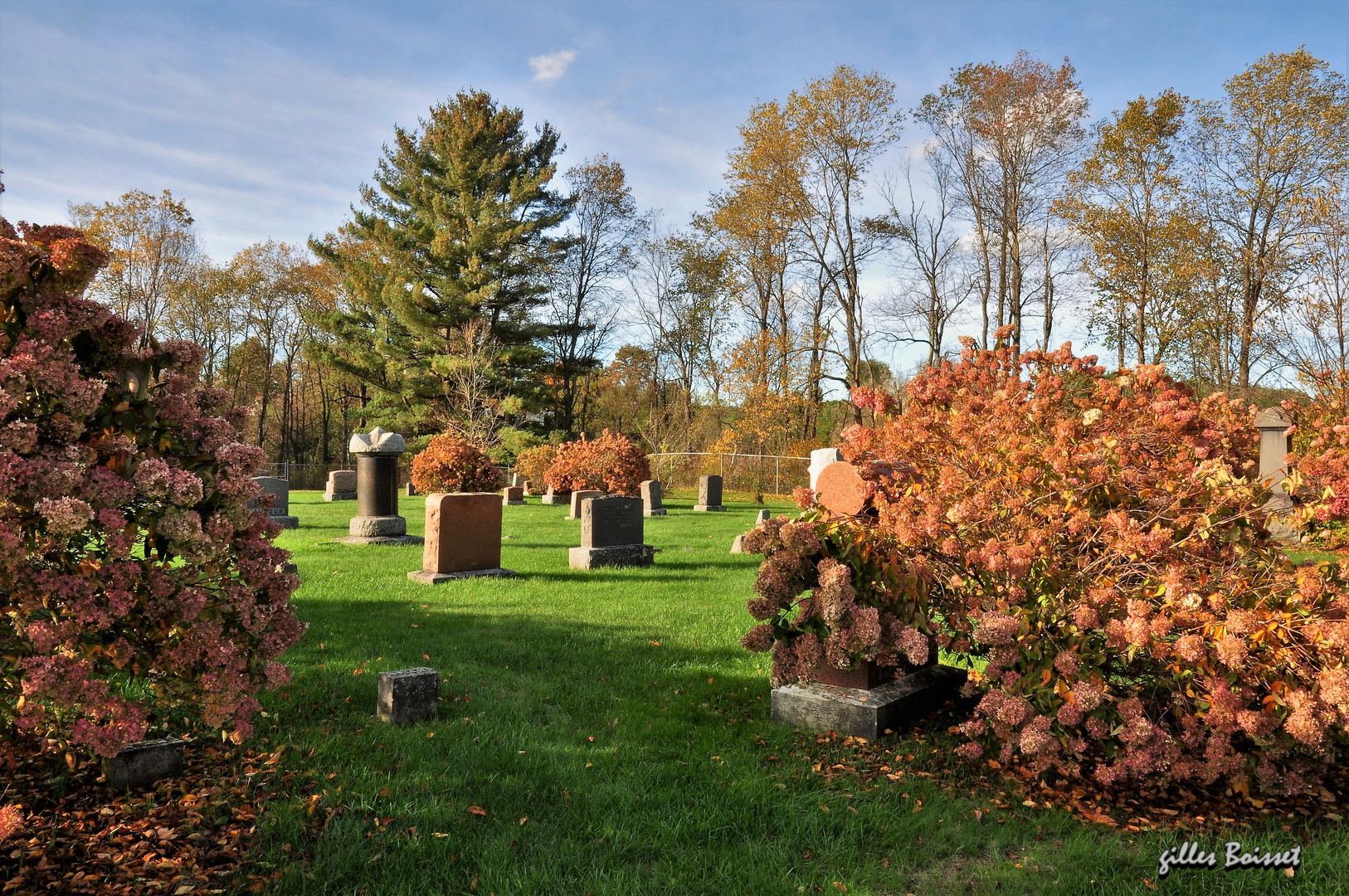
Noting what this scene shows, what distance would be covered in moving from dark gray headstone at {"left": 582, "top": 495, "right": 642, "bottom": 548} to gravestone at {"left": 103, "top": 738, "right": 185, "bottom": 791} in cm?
654

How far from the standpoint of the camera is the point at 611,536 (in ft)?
32.8

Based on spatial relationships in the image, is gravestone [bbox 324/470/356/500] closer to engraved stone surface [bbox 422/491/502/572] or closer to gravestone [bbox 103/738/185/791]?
engraved stone surface [bbox 422/491/502/572]

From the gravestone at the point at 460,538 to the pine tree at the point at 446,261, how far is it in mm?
19402

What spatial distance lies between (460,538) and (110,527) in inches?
251

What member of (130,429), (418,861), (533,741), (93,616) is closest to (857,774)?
(533,741)

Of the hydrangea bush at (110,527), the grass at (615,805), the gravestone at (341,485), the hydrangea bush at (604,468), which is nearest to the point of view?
the hydrangea bush at (110,527)

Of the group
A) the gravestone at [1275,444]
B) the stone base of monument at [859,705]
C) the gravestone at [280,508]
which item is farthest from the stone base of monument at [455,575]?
the gravestone at [1275,444]

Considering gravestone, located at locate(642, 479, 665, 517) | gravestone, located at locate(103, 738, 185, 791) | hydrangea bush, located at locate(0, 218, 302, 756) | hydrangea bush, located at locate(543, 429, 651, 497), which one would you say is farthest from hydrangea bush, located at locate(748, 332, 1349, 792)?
hydrangea bush, located at locate(543, 429, 651, 497)

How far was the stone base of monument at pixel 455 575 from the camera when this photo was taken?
8453 mm

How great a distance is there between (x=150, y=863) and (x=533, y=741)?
166 cm

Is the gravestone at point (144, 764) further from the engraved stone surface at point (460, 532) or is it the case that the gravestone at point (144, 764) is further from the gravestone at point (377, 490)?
the gravestone at point (377, 490)

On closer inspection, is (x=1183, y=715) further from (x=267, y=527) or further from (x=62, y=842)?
(x=62, y=842)

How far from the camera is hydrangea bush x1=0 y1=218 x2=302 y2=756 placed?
235 cm

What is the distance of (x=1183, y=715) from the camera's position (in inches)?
126
